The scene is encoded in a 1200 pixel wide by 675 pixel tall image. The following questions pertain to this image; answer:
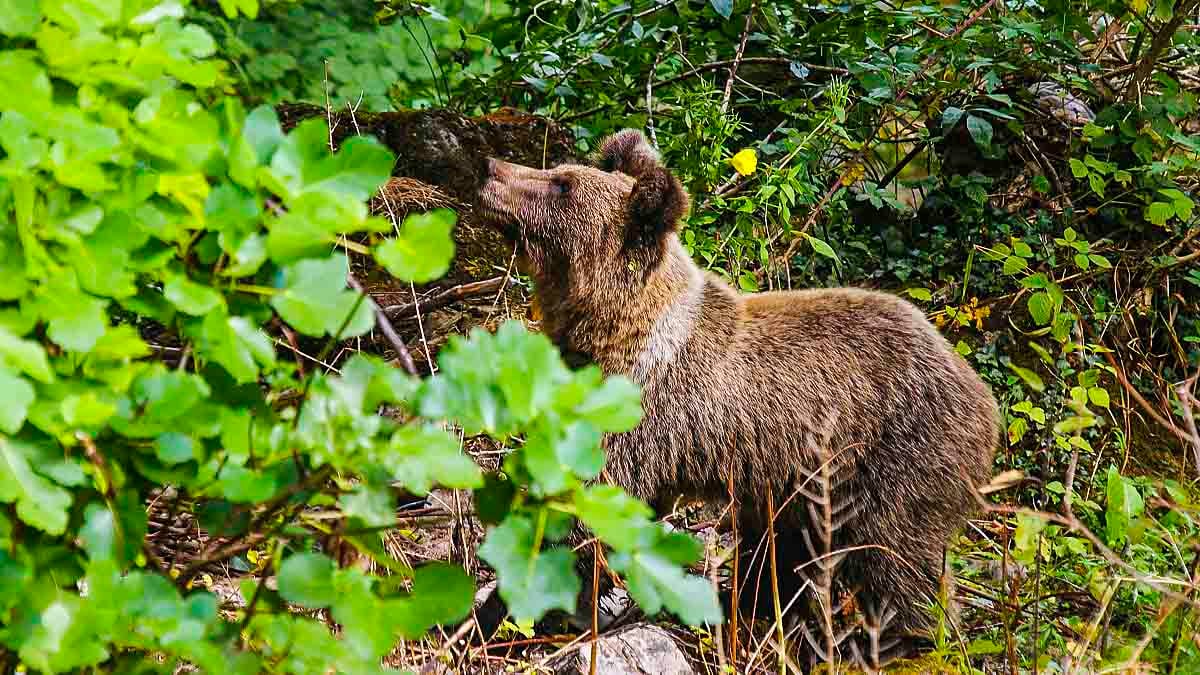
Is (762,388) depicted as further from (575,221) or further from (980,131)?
(980,131)

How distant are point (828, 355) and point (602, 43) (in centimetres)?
249

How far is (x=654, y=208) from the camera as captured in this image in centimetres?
400

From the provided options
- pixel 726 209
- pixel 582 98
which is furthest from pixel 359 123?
pixel 726 209

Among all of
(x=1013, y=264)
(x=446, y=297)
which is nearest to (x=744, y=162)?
(x=446, y=297)

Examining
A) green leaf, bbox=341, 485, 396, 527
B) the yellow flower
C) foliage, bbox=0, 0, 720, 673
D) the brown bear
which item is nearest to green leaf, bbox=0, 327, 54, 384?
foliage, bbox=0, 0, 720, 673

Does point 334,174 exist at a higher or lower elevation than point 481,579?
higher

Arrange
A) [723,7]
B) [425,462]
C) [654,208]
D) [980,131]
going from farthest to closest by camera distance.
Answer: [980,131] < [723,7] < [654,208] < [425,462]

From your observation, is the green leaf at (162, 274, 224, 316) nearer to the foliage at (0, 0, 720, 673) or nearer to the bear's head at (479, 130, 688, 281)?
the foliage at (0, 0, 720, 673)

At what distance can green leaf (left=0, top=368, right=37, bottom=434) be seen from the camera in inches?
52.6

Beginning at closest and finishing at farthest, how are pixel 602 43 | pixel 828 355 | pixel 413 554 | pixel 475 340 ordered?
pixel 475 340, pixel 413 554, pixel 828 355, pixel 602 43

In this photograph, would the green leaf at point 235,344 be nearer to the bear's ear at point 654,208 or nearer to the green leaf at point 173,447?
the green leaf at point 173,447

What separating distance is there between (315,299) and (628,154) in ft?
9.74

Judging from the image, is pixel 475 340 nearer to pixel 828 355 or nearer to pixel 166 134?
pixel 166 134

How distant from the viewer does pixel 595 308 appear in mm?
4078
